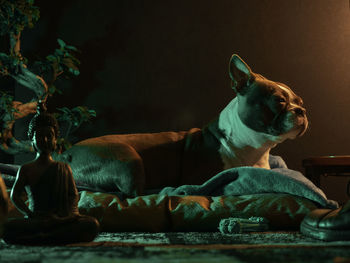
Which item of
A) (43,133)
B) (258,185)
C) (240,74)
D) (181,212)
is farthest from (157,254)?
(240,74)

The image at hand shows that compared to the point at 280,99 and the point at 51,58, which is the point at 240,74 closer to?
the point at 280,99

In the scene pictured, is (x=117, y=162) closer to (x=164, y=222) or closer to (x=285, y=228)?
(x=164, y=222)

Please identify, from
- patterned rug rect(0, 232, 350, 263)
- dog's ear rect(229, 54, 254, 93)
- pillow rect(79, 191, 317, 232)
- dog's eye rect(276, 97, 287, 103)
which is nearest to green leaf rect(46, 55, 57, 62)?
dog's ear rect(229, 54, 254, 93)

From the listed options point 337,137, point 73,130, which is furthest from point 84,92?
point 337,137

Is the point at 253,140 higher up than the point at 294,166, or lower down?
higher up

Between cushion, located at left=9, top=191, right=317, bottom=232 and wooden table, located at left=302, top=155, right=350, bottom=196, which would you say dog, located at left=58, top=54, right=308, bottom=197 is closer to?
wooden table, located at left=302, top=155, right=350, bottom=196

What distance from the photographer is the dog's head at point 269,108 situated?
1.94 metres

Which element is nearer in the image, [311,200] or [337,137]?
[311,200]

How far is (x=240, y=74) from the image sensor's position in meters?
2.09

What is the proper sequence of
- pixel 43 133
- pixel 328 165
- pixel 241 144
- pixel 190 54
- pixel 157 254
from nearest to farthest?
pixel 157 254, pixel 43 133, pixel 241 144, pixel 328 165, pixel 190 54

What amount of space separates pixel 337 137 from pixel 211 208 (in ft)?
7.09

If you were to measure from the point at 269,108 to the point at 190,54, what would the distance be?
1350 millimetres

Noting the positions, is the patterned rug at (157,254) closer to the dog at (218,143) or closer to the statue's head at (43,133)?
the statue's head at (43,133)

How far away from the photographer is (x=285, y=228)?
1262 millimetres
